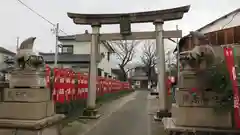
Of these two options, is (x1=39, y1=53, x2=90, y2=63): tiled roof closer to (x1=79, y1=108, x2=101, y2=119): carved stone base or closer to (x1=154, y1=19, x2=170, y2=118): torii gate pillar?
(x1=79, y1=108, x2=101, y2=119): carved stone base

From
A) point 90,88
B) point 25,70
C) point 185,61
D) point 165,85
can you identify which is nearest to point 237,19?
point 165,85

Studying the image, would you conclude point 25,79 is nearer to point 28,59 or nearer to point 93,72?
point 28,59

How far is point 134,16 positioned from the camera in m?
12.0

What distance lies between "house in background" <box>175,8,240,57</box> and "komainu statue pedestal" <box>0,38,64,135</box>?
4.12 metres

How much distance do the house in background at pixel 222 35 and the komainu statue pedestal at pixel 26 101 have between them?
4124mm

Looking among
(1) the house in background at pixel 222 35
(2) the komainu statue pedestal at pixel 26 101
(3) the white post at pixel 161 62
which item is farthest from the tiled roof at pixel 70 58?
(2) the komainu statue pedestal at pixel 26 101

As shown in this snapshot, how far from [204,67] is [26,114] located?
453 centimetres

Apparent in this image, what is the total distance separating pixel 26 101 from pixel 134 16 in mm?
7625

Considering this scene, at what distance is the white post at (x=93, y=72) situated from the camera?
11992 mm

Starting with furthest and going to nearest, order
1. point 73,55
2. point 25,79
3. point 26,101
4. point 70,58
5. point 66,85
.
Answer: point 73,55
point 70,58
point 66,85
point 25,79
point 26,101

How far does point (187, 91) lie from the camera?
5.37 metres

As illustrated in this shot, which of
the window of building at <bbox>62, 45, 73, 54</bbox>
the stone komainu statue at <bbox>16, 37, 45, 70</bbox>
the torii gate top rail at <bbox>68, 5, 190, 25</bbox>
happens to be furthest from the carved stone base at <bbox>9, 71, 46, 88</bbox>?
the window of building at <bbox>62, 45, 73, 54</bbox>

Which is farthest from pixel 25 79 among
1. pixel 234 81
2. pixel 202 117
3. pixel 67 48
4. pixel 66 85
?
pixel 67 48

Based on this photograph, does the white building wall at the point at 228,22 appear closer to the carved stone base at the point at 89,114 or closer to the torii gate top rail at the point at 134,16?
the torii gate top rail at the point at 134,16
